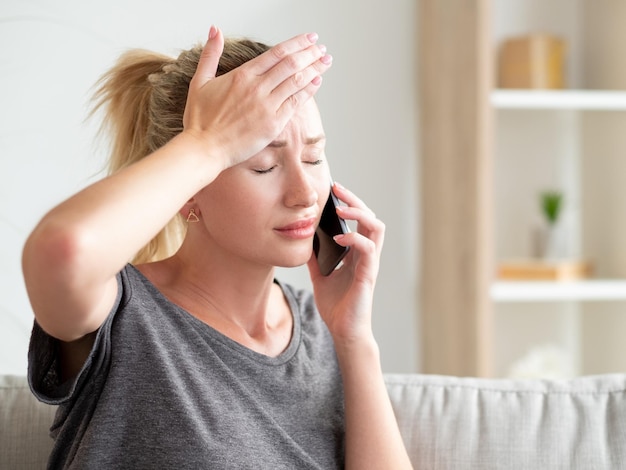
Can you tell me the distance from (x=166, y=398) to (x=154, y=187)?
33 cm

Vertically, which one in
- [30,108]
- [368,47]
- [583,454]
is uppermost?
[368,47]

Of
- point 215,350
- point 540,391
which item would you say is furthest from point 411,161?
point 215,350

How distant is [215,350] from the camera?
1.30 m

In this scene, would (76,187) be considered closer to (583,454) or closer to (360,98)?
(360,98)

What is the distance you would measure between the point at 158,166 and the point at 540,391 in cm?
80

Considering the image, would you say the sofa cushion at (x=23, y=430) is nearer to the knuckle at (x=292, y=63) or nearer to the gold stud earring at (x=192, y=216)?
the gold stud earring at (x=192, y=216)

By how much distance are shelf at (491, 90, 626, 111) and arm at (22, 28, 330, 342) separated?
1612mm

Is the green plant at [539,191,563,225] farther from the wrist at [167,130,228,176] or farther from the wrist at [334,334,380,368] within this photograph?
the wrist at [167,130,228,176]

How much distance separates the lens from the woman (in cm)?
101

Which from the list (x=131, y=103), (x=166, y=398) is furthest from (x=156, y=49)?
(x=166, y=398)

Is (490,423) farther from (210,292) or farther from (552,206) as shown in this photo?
(552,206)

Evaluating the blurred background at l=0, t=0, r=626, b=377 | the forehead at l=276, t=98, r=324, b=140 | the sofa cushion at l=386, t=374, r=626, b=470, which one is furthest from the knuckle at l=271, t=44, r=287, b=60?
the blurred background at l=0, t=0, r=626, b=377

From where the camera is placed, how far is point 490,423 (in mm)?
1418

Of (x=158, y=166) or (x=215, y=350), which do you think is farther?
(x=215, y=350)
